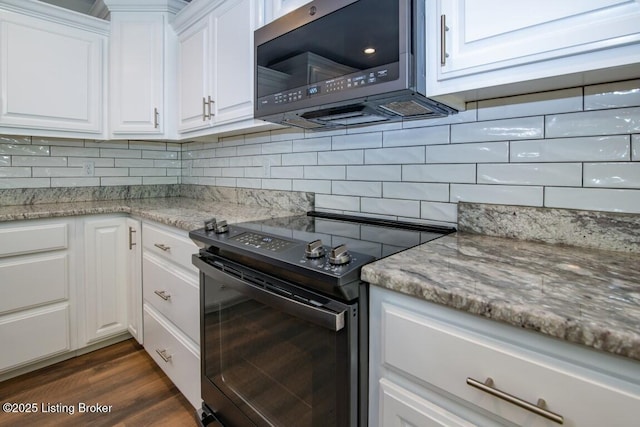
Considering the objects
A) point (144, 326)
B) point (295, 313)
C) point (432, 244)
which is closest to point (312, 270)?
point (295, 313)

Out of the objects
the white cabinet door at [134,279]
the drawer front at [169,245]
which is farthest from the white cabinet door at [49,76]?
the drawer front at [169,245]

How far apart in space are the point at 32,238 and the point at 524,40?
7.59ft

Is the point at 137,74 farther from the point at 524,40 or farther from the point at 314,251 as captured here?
the point at 524,40

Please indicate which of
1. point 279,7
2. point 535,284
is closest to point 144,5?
point 279,7

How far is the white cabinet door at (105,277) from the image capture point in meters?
2.02

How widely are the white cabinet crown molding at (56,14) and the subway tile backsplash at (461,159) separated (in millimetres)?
748

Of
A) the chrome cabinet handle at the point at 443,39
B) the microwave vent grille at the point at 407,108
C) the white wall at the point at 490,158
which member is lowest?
the white wall at the point at 490,158

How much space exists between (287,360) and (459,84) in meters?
0.92

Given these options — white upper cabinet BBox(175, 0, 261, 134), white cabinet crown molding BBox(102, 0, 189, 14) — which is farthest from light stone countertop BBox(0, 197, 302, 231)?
white cabinet crown molding BBox(102, 0, 189, 14)

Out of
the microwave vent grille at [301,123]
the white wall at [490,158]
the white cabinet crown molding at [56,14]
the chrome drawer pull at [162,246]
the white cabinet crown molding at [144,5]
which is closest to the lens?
the white wall at [490,158]

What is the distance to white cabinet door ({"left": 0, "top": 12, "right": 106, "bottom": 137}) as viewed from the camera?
1.92 meters

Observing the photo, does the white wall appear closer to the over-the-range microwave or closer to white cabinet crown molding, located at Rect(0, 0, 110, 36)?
the over-the-range microwave

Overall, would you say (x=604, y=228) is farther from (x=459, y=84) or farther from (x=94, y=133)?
(x=94, y=133)

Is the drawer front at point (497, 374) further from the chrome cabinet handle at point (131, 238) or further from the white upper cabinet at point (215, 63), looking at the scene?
the chrome cabinet handle at point (131, 238)
